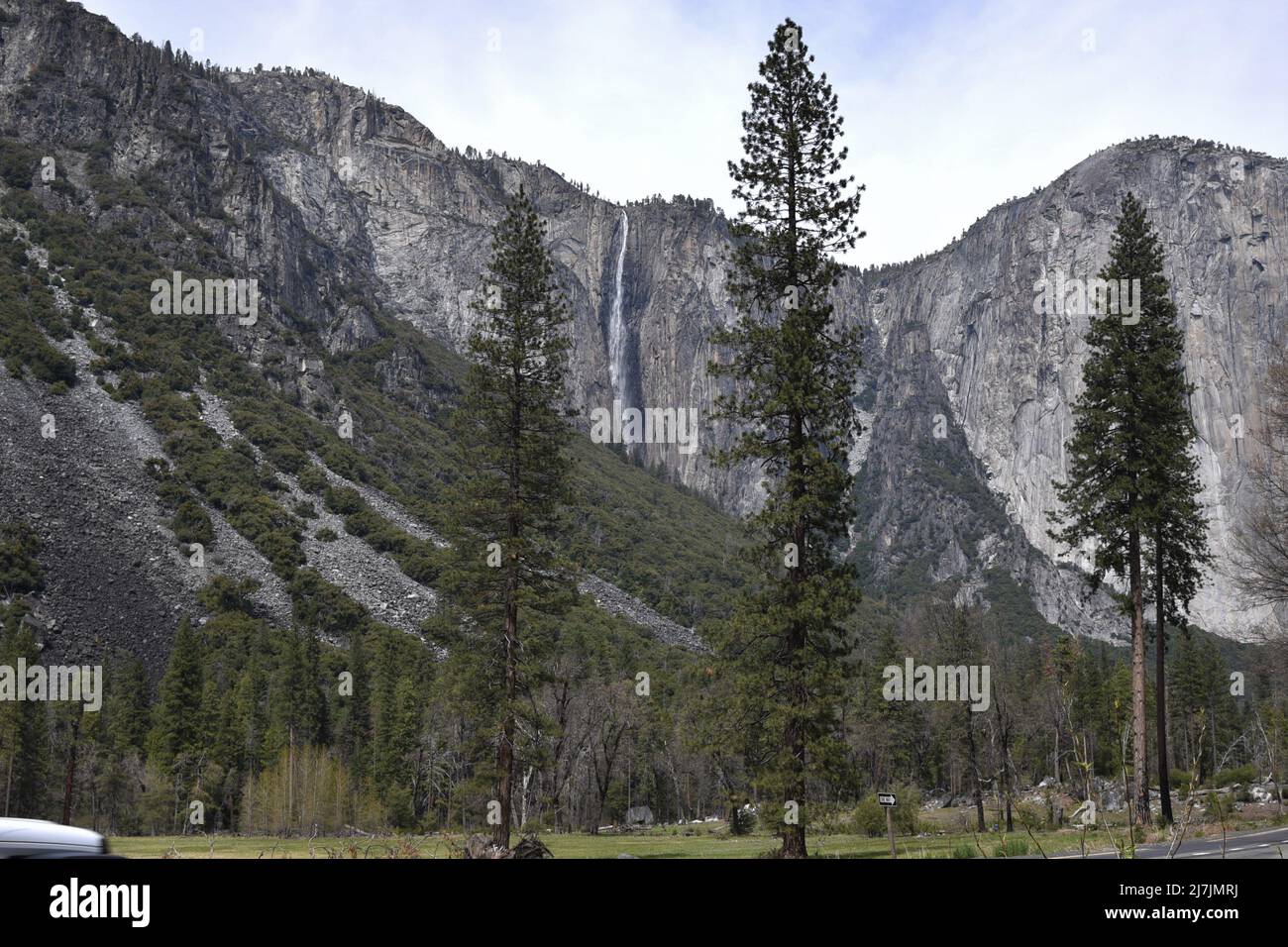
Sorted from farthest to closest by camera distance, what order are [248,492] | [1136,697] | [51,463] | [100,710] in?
1. [248,492]
2. [51,463]
3. [100,710]
4. [1136,697]

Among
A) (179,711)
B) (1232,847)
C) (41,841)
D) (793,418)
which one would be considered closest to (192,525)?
(179,711)

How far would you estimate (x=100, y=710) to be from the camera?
6316cm

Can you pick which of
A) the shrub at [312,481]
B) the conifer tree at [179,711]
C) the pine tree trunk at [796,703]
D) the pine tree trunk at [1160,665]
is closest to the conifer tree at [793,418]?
the pine tree trunk at [796,703]

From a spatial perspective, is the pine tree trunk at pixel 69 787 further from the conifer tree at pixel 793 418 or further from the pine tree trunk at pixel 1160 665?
the pine tree trunk at pixel 1160 665

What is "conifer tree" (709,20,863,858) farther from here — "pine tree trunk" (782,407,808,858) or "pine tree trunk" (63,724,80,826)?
"pine tree trunk" (63,724,80,826)

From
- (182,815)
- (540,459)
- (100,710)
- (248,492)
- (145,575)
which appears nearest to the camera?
(540,459)

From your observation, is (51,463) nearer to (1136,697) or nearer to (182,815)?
(182,815)

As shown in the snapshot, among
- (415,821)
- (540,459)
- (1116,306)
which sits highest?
(1116,306)

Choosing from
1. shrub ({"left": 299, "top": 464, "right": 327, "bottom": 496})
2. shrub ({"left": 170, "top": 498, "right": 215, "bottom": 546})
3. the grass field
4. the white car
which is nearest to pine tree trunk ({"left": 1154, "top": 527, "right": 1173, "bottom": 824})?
the grass field

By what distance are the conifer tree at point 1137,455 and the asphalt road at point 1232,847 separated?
6.63 metres
